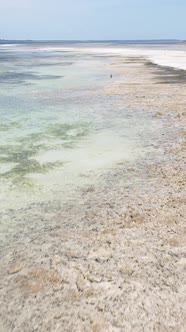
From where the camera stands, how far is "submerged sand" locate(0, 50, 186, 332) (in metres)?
4.62

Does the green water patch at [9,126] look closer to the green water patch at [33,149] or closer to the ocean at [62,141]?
the ocean at [62,141]

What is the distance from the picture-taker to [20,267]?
220 inches

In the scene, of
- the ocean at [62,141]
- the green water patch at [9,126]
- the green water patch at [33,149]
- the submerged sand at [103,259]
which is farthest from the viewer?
the green water patch at [9,126]

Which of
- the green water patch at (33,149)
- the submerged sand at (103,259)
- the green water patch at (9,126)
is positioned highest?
the submerged sand at (103,259)

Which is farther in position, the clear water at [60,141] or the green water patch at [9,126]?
the green water patch at [9,126]

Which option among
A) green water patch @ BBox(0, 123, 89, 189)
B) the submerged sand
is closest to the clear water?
green water patch @ BBox(0, 123, 89, 189)

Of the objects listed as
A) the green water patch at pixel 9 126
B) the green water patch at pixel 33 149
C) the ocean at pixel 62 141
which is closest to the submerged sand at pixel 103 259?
the ocean at pixel 62 141

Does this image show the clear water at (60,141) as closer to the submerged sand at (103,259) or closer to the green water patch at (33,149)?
the green water patch at (33,149)

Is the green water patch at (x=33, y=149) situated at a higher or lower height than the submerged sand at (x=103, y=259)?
lower

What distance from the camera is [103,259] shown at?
5742 millimetres

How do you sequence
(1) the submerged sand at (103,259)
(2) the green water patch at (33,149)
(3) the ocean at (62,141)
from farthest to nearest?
(2) the green water patch at (33,149) < (3) the ocean at (62,141) < (1) the submerged sand at (103,259)

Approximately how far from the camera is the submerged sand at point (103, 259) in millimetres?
4617

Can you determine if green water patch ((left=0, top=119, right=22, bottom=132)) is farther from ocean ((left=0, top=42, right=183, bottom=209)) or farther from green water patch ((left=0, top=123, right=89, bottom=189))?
green water patch ((left=0, top=123, right=89, bottom=189))

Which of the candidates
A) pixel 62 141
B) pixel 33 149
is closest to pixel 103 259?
pixel 33 149
